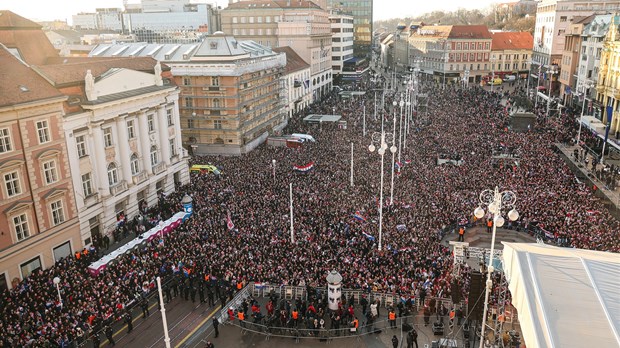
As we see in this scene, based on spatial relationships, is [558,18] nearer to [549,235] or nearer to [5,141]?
[549,235]

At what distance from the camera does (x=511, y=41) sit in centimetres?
10981

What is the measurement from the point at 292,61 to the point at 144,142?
152ft

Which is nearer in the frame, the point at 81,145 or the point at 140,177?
the point at 81,145

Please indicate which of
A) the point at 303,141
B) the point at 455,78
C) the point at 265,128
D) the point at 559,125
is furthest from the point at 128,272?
the point at 455,78

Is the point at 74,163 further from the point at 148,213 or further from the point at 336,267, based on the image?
the point at 336,267

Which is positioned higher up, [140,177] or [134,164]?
[134,164]

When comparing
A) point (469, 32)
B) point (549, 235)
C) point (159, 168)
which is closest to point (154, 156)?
Answer: point (159, 168)

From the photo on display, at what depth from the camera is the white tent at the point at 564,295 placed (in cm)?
1095

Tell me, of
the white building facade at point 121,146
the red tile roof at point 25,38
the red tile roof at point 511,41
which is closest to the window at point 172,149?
the white building facade at point 121,146

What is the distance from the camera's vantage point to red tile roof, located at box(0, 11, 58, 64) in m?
36.4

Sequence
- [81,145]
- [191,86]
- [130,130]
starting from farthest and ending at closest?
[191,86]
[130,130]
[81,145]

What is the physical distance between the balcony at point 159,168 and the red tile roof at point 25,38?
13.0 metres

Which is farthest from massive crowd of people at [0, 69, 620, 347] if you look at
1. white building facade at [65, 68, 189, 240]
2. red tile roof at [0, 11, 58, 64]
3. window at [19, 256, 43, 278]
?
red tile roof at [0, 11, 58, 64]

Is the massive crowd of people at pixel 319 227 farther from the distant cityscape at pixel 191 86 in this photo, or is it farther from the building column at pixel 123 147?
the building column at pixel 123 147
